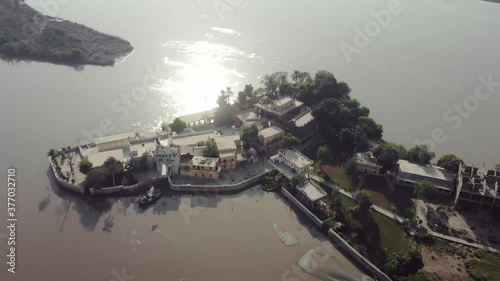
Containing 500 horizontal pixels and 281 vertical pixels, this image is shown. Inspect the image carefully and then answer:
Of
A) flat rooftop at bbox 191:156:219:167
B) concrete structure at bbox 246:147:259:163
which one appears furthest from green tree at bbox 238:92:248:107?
flat rooftop at bbox 191:156:219:167

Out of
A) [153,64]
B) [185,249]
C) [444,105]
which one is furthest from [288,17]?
[185,249]

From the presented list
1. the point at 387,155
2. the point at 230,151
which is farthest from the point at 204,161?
the point at 387,155

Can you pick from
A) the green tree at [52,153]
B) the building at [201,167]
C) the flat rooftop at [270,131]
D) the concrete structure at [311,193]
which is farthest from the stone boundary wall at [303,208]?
the green tree at [52,153]

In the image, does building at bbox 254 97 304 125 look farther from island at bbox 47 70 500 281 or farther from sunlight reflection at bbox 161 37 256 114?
sunlight reflection at bbox 161 37 256 114

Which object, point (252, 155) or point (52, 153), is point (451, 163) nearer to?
point (252, 155)

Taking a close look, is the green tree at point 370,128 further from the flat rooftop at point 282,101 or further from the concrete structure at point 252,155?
the concrete structure at point 252,155
